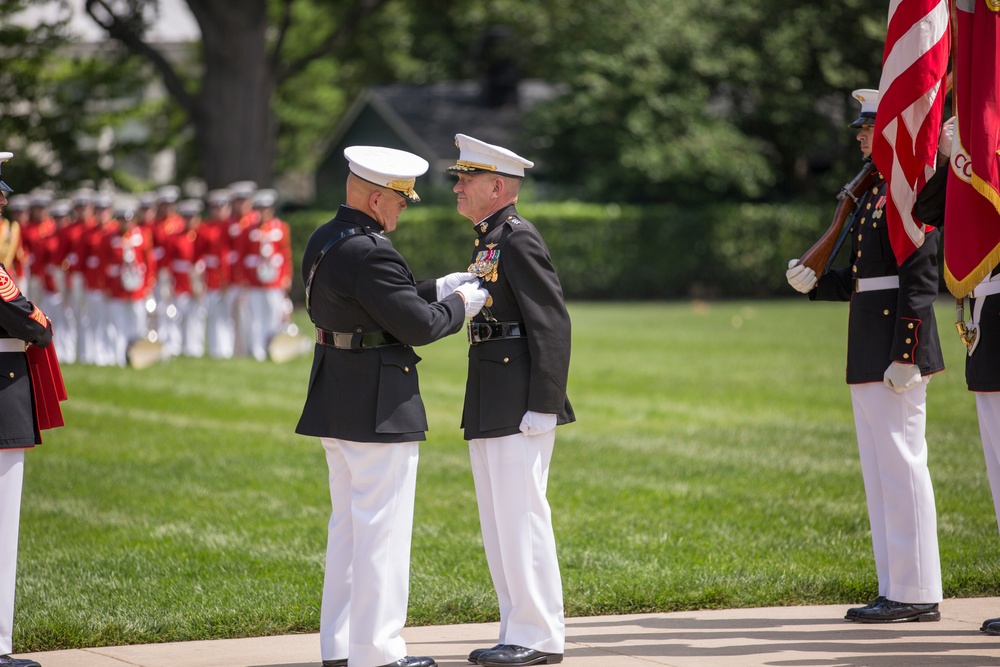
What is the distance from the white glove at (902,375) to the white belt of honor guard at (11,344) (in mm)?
4135

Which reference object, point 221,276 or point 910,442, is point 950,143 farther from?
point 221,276

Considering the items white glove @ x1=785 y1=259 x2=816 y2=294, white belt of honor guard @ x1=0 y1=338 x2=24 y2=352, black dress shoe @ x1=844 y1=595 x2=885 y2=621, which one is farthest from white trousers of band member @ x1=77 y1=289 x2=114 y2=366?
black dress shoe @ x1=844 y1=595 x2=885 y2=621

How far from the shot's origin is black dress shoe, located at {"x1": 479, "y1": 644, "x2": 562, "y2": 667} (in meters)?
5.50

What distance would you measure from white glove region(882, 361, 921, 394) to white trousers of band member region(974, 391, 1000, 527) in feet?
1.02

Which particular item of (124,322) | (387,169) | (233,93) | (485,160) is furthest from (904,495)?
(233,93)

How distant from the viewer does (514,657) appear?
5516 mm

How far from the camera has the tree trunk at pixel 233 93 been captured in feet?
91.3

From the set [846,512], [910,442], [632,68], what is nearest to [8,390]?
Answer: [910,442]

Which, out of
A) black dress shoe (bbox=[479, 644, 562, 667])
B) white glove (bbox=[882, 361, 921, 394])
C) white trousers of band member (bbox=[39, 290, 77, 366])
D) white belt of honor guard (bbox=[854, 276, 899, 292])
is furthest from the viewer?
white trousers of band member (bbox=[39, 290, 77, 366])

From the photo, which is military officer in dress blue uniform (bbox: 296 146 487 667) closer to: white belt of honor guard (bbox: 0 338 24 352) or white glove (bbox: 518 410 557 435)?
white glove (bbox: 518 410 557 435)

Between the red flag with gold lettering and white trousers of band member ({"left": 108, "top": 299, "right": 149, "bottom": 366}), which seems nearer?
the red flag with gold lettering

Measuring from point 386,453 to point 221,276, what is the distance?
631 inches

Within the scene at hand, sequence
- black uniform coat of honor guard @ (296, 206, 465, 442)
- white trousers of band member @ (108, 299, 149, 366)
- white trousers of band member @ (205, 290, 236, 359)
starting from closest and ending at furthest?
black uniform coat of honor guard @ (296, 206, 465, 442) < white trousers of band member @ (108, 299, 149, 366) < white trousers of band member @ (205, 290, 236, 359)

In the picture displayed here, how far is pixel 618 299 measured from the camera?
119 feet
